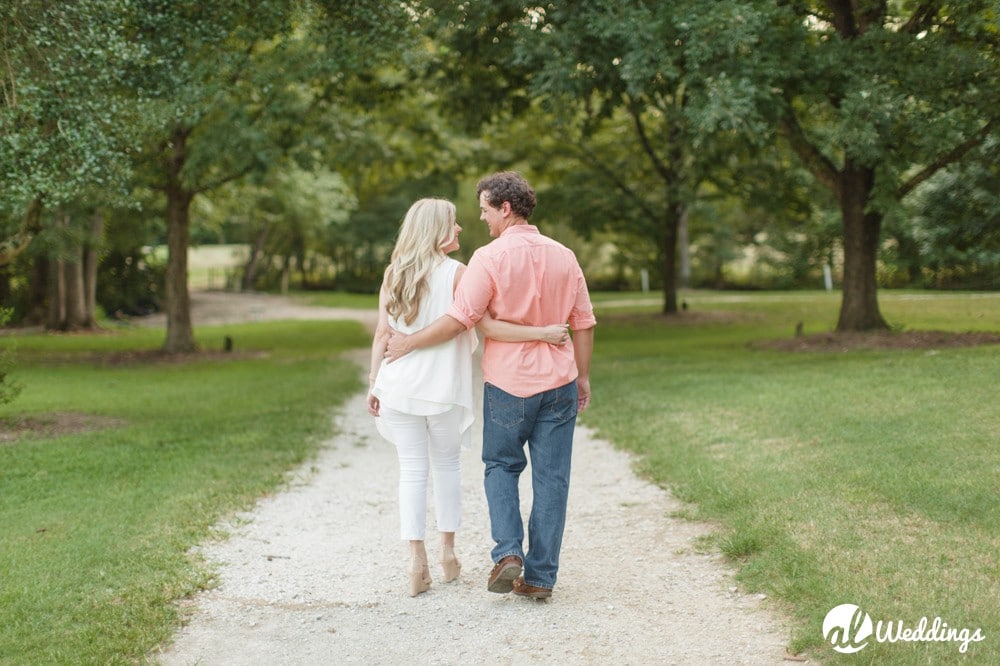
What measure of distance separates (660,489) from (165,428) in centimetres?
580

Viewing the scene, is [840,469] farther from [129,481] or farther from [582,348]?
[129,481]

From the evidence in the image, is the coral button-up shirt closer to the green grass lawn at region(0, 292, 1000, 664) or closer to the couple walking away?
the couple walking away

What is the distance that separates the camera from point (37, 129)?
856cm

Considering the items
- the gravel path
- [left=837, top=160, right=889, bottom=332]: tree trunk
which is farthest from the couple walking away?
[left=837, top=160, right=889, bottom=332]: tree trunk

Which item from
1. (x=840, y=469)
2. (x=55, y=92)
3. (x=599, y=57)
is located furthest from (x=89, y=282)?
(x=840, y=469)

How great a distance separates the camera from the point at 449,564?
556 centimetres

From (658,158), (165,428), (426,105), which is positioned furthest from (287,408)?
(658,158)

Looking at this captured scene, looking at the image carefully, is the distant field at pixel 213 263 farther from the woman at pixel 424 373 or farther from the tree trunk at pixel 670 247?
the woman at pixel 424 373

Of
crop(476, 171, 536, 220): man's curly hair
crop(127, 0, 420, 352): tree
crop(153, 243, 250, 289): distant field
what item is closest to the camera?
crop(476, 171, 536, 220): man's curly hair

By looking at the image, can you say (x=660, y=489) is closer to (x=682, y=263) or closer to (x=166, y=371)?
(x=166, y=371)

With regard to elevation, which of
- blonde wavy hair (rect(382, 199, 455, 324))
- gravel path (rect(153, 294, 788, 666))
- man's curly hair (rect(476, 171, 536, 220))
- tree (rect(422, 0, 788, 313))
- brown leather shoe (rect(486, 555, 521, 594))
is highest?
tree (rect(422, 0, 788, 313))

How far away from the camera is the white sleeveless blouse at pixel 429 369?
520cm

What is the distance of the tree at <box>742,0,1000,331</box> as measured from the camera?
38.7 ft

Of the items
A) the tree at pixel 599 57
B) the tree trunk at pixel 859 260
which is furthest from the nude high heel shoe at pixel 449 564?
the tree trunk at pixel 859 260
